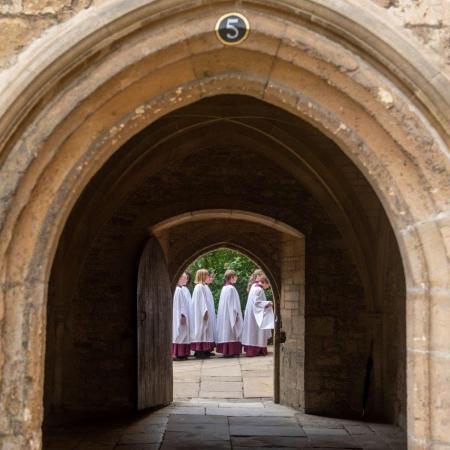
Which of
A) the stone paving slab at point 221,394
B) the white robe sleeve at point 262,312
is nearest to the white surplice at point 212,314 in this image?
the white robe sleeve at point 262,312

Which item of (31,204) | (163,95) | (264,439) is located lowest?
(264,439)

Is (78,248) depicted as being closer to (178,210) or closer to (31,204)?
(178,210)

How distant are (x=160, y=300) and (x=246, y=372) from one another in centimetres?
364

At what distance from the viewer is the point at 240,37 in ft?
11.5

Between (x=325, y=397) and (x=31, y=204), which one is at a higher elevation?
(x=31, y=204)

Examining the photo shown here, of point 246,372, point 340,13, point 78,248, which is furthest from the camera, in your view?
point 246,372

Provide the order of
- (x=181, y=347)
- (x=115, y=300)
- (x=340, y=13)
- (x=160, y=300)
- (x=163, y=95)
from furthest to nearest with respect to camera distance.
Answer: (x=181, y=347) < (x=160, y=300) < (x=115, y=300) < (x=163, y=95) < (x=340, y=13)

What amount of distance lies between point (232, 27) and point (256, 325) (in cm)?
1107

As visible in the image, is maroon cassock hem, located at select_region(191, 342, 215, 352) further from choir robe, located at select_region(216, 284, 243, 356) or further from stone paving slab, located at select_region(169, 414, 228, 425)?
stone paving slab, located at select_region(169, 414, 228, 425)

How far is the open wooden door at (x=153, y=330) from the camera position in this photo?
837 centimetres

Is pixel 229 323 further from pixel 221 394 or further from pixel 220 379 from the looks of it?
pixel 221 394

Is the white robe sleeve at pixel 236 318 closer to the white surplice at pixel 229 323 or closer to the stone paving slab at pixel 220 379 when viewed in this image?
the white surplice at pixel 229 323

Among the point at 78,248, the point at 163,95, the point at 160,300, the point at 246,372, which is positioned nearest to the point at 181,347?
the point at 246,372

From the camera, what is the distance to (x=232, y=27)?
11.5 feet
